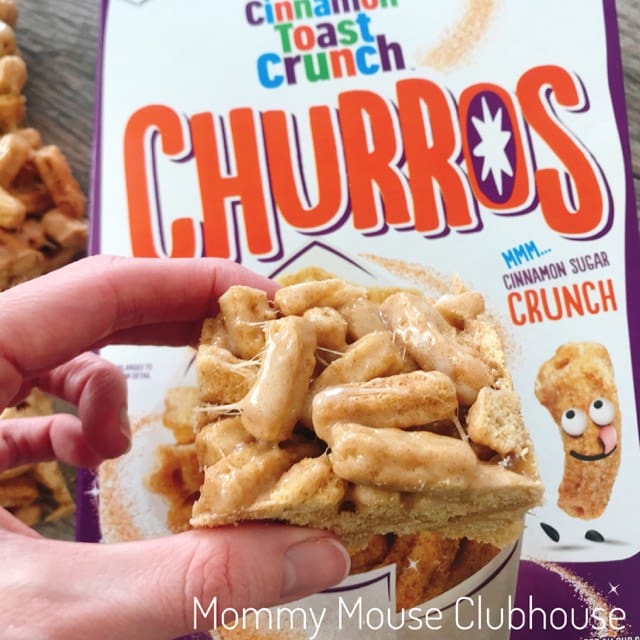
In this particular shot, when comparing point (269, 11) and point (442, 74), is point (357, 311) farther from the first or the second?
point (269, 11)

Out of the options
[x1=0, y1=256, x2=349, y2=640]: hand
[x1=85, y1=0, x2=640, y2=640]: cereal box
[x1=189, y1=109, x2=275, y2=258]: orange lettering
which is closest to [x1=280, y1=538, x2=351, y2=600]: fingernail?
[x1=0, y1=256, x2=349, y2=640]: hand

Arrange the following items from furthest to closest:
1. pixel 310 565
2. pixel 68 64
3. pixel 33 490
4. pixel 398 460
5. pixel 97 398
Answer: pixel 68 64, pixel 33 490, pixel 97 398, pixel 310 565, pixel 398 460

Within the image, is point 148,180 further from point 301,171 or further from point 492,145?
point 492,145

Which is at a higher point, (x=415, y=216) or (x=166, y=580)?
(x=415, y=216)

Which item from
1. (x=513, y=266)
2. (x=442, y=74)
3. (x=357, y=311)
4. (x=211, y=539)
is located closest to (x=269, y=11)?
(x=442, y=74)

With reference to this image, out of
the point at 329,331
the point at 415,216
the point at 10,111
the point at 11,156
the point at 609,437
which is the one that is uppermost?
the point at 10,111

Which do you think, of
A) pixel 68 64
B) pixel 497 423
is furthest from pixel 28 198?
pixel 497 423
